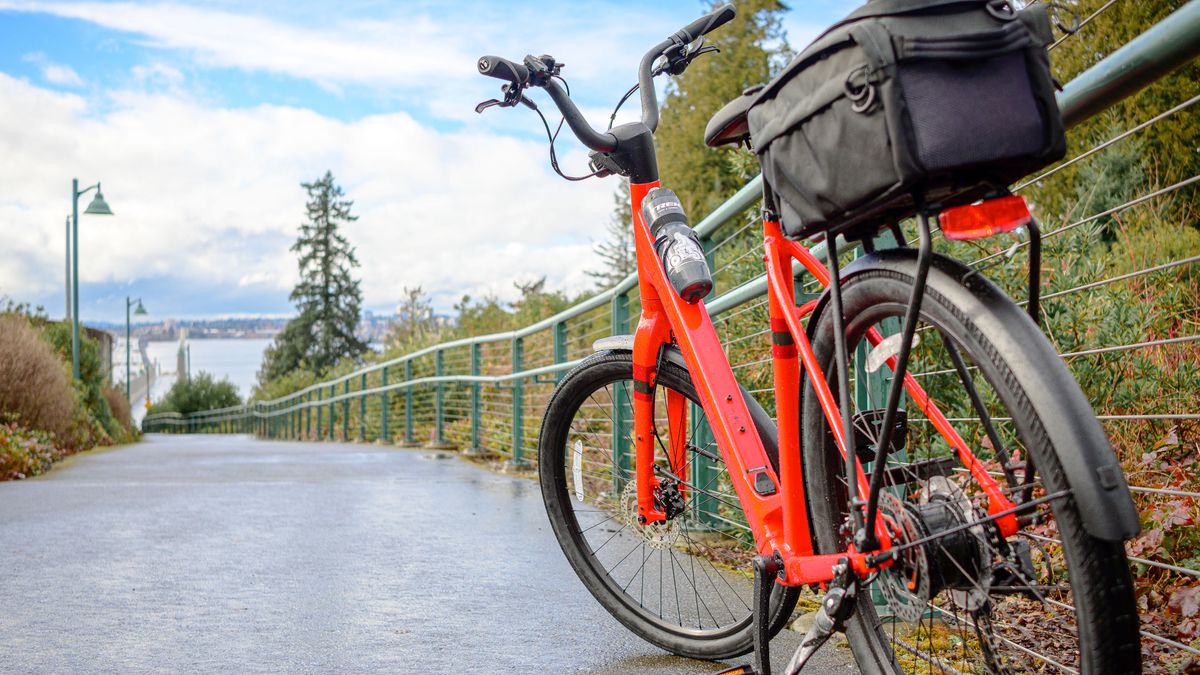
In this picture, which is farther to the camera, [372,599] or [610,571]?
[372,599]

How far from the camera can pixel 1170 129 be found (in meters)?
5.70

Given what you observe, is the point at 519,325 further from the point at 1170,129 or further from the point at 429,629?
the point at 429,629

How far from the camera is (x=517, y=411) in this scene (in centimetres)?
770

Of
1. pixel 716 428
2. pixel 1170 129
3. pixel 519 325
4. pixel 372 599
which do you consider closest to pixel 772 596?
pixel 716 428

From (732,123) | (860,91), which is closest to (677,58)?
(732,123)

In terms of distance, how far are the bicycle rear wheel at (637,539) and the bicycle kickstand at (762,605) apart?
0.35 m

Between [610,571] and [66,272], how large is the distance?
2190cm

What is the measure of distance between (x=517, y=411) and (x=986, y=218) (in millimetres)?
6361

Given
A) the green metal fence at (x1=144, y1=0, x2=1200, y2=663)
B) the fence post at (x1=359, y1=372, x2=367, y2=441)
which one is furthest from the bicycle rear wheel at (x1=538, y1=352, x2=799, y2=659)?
the fence post at (x1=359, y1=372, x2=367, y2=441)

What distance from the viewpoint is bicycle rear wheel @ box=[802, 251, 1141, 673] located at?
1289 mm

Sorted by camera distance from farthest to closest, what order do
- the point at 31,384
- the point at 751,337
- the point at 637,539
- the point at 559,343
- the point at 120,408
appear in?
the point at 120,408, the point at 31,384, the point at 559,343, the point at 751,337, the point at 637,539

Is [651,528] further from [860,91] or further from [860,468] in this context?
[860,91]

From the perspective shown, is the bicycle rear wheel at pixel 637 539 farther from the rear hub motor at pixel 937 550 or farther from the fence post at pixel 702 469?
the rear hub motor at pixel 937 550

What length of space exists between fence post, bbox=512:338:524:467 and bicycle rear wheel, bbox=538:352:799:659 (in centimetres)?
446
